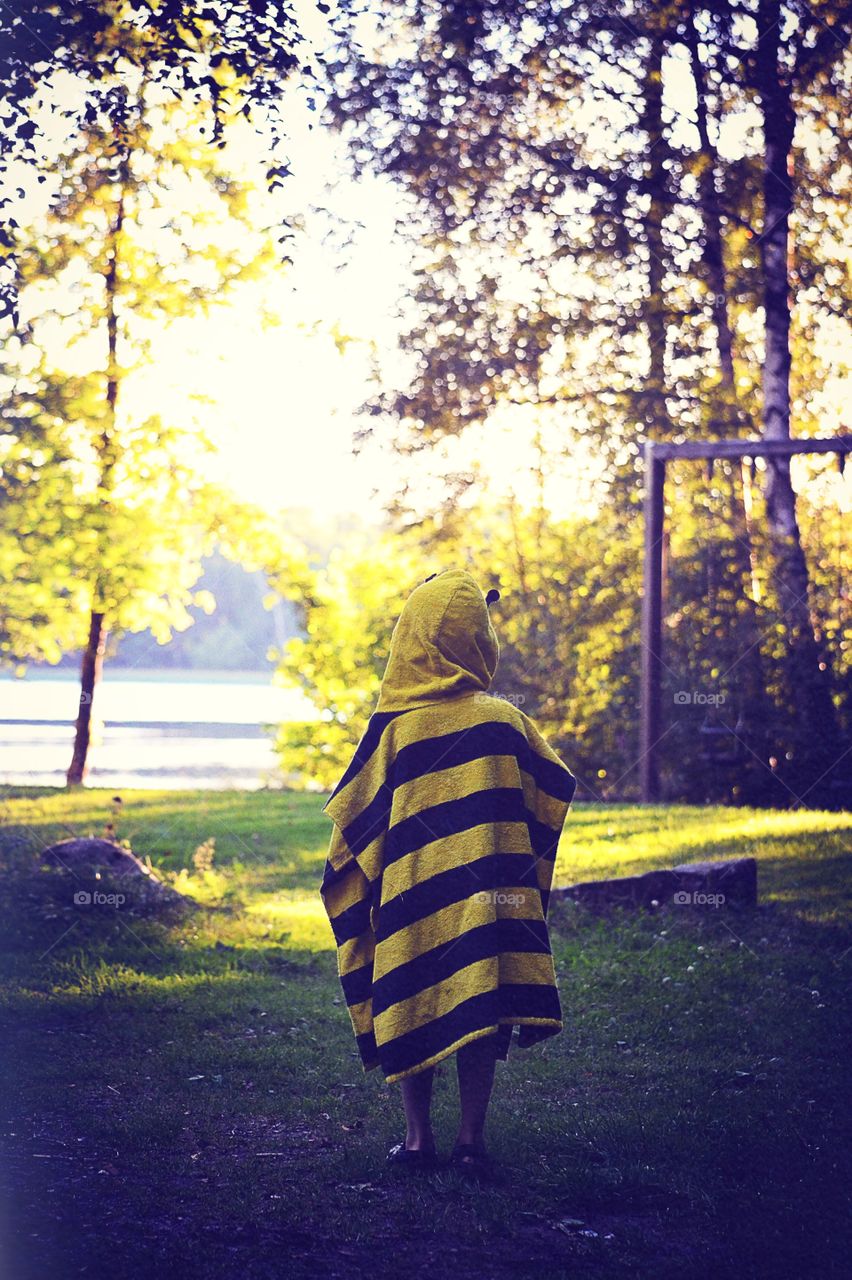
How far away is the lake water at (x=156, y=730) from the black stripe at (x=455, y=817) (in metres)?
12.0

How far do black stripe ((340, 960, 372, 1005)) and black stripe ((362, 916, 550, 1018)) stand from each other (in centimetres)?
22

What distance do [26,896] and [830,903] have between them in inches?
208

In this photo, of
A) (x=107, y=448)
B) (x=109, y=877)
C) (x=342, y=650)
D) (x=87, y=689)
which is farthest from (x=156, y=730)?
(x=109, y=877)

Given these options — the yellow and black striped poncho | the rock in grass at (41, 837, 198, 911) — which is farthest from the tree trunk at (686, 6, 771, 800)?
the yellow and black striped poncho

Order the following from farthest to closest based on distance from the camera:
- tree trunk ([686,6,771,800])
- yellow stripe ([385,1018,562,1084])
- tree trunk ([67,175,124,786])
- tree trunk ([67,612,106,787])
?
1. tree trunk ([67,612,106,787])
2. tree trunk ([67,175,124,786])
3. tree trunk ([686,6,771,800])
4. yellow stripe ([385,1018,562,1084])

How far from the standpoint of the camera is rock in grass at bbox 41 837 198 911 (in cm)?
877

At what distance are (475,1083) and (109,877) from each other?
16.2ft

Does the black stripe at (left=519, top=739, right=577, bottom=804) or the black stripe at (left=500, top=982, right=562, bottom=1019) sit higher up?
the black stripe at (left=519, top=739, right=577, bottom=804)

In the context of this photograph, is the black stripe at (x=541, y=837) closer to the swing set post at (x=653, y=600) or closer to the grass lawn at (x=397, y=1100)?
the grass lawn at (x=397, y=1100)

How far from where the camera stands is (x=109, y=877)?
892 centimetres

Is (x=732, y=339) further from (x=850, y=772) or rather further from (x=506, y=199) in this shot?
(x=850, y=772)

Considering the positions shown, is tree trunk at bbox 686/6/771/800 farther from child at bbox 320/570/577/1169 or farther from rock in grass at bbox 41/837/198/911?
child at bbox 320/570/577/1169

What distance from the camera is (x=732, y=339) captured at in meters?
15.6

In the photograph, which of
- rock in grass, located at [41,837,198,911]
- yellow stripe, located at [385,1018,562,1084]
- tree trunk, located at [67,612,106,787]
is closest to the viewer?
yellow stripe, located at [385,1018,562,1084]
